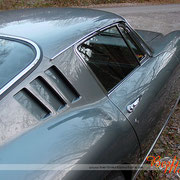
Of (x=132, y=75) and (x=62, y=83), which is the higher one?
(x=62, y=83)

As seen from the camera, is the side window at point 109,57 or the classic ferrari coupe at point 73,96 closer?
the classic ferrari coupe at point 73,96

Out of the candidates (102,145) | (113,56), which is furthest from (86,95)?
(113,56)

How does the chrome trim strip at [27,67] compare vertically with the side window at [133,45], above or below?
above

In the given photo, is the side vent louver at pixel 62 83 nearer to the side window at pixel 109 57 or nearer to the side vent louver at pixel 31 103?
the side vent louver at pixel 31 103

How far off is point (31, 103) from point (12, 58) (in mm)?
380

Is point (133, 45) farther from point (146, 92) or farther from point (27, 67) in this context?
point (27, 67)

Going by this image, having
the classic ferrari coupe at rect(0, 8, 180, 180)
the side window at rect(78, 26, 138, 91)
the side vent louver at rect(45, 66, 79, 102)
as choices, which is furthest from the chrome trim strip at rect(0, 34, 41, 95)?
the side window at rect(78, 26, 138, 91)

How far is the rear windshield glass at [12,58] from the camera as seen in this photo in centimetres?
161

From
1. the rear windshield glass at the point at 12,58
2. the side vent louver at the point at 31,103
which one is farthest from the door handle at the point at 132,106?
the rear windshield glass at the point at 12,58

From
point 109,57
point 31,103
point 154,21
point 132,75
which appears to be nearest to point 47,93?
point 31,103

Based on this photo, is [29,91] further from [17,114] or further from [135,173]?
[135,173]

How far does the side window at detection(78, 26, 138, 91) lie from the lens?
207 centimetres

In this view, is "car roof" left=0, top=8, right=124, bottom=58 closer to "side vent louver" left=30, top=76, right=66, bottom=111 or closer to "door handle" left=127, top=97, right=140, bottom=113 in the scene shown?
"side vent louver" left=30, top=76, right=66, bottom=111

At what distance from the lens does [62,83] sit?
174 centimetres
